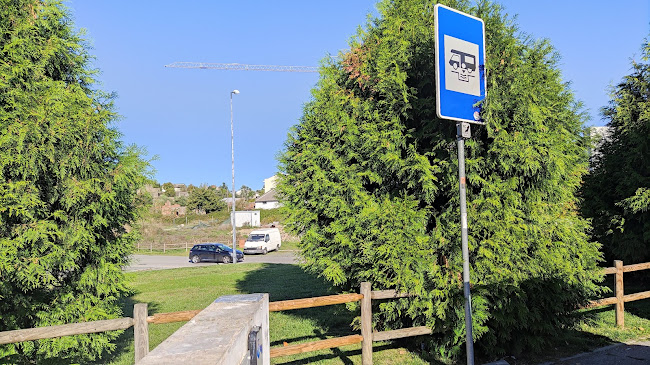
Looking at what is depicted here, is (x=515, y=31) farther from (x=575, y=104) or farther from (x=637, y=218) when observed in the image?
(x=637, y=218)

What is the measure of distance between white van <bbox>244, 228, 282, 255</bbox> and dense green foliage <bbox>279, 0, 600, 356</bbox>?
103 feet

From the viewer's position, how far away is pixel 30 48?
527 cm

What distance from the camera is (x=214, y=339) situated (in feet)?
6.89

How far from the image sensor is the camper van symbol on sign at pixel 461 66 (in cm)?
423

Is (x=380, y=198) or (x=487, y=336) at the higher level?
(x=380, y=198)

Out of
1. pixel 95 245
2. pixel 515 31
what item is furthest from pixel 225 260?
pixel 515 31

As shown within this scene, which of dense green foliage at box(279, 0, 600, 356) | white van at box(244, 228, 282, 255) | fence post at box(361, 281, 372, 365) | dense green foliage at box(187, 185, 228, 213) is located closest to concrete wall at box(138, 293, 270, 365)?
fence post at box(361, 281, 372, 365)

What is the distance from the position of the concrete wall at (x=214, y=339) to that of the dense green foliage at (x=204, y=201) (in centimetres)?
6860

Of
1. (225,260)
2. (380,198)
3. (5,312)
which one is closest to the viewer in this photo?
(5,312)

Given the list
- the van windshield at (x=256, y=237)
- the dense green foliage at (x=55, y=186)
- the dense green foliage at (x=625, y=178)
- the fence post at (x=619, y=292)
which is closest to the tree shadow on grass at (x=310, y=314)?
the dense green foliage at (x=55, y=186)

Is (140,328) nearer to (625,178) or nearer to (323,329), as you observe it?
(323,329)

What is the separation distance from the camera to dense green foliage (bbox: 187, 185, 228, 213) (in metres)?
68.7

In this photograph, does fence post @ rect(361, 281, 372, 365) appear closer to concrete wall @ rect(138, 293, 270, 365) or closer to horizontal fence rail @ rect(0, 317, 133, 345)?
concrete wall @ rect(138, 293, 270, 365)

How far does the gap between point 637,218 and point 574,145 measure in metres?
3.95
